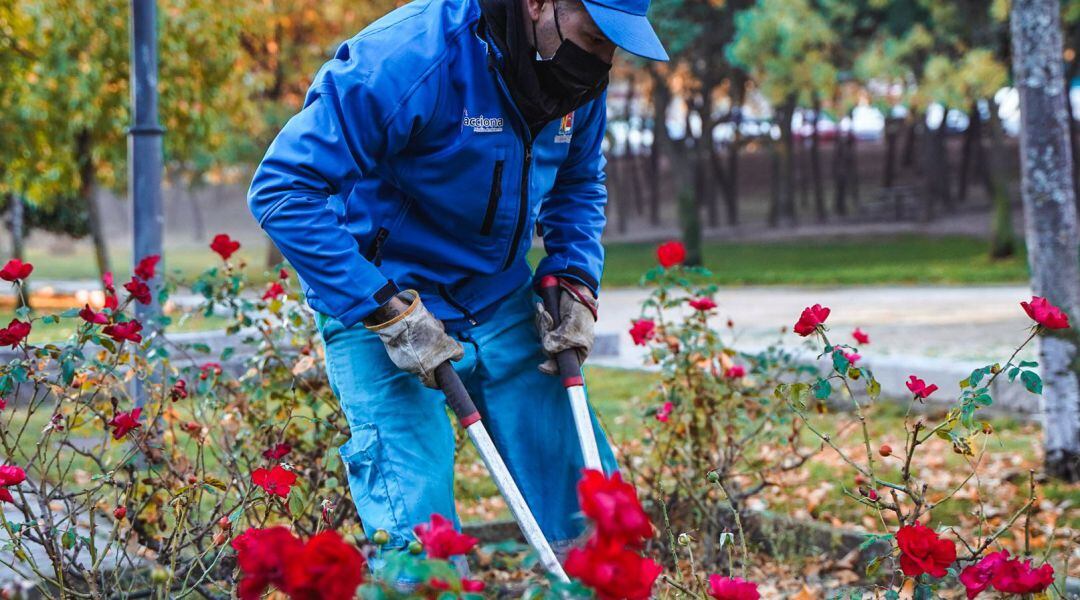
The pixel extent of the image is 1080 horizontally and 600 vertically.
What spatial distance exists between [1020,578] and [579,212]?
1.74 metres

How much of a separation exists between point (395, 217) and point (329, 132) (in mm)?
357

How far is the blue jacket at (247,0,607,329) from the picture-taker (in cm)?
280

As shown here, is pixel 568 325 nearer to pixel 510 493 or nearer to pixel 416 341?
pixel 416 341

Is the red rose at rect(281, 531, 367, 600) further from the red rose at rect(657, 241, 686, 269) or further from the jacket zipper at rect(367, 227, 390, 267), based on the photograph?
the red rose at rect(657, 241, 686, 269)

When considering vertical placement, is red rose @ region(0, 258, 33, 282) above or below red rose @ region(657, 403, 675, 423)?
above

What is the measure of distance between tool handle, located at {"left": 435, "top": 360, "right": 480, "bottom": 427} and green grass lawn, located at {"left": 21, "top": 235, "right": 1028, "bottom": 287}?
15.1 m

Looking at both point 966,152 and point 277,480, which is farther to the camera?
point 966,152

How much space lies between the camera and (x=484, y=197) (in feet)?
10.0

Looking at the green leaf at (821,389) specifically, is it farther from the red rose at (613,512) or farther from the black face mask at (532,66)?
the red rose at (613,512)

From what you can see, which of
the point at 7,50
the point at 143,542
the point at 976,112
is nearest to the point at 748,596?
the point at 143,542

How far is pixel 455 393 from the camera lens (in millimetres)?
2861

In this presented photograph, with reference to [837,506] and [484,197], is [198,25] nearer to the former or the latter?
[837,506]


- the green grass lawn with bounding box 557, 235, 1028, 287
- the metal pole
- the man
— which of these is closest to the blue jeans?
the man

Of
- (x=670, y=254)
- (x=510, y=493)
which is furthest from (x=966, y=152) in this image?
(x=510, y=493)
